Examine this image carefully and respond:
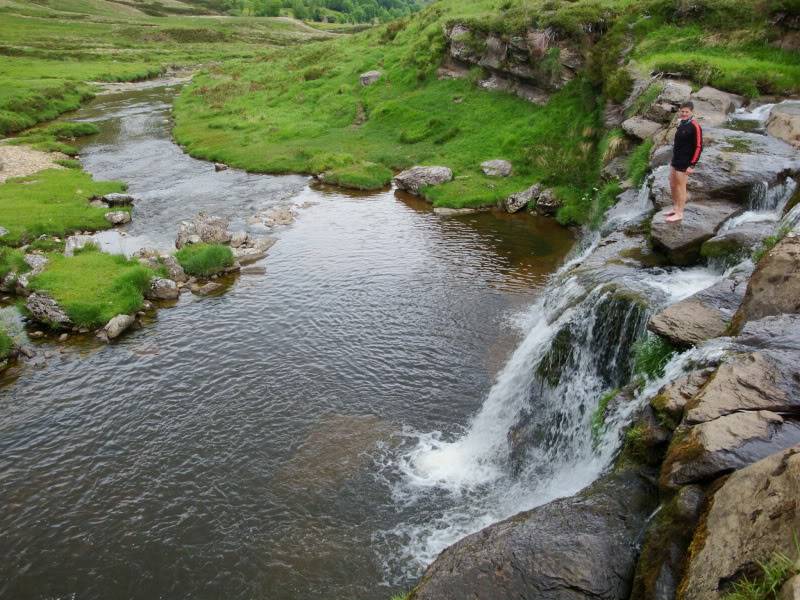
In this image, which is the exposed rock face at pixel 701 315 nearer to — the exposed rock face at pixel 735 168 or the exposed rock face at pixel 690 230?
the exposed rock face at pixel 690 230

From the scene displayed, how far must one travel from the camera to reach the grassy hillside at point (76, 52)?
79.2 m

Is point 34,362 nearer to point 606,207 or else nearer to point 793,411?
point 793,411

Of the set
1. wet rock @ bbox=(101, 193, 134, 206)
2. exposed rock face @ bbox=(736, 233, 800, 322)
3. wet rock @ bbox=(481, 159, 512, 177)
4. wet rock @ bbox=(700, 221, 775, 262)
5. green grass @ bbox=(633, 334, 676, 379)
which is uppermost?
exposed rock face @ bbox=(736, 233, 800, 322)

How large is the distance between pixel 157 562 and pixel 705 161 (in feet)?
78.7

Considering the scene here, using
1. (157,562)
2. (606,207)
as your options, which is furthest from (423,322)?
(157,562)

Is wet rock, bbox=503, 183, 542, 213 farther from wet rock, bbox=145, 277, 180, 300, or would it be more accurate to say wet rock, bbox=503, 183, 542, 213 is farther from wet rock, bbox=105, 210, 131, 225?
wet rock, bbox=105, 210, 131, 225

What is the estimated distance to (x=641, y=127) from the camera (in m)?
31.1

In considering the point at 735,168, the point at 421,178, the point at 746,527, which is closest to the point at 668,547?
the point at 746,527

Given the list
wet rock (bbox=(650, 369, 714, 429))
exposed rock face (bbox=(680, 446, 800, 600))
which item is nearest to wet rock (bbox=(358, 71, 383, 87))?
wet rock (bbox=(650, 369, 714, 429))

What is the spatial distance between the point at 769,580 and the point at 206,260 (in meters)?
30.8

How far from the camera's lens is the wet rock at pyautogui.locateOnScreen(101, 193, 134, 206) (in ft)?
141

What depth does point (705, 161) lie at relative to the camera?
872 inches

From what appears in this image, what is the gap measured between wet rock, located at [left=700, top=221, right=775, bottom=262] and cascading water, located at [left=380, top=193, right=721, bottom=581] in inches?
30.4

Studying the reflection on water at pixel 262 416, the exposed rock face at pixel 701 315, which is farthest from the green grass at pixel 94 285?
the exposed rock face at pixel 701 315
